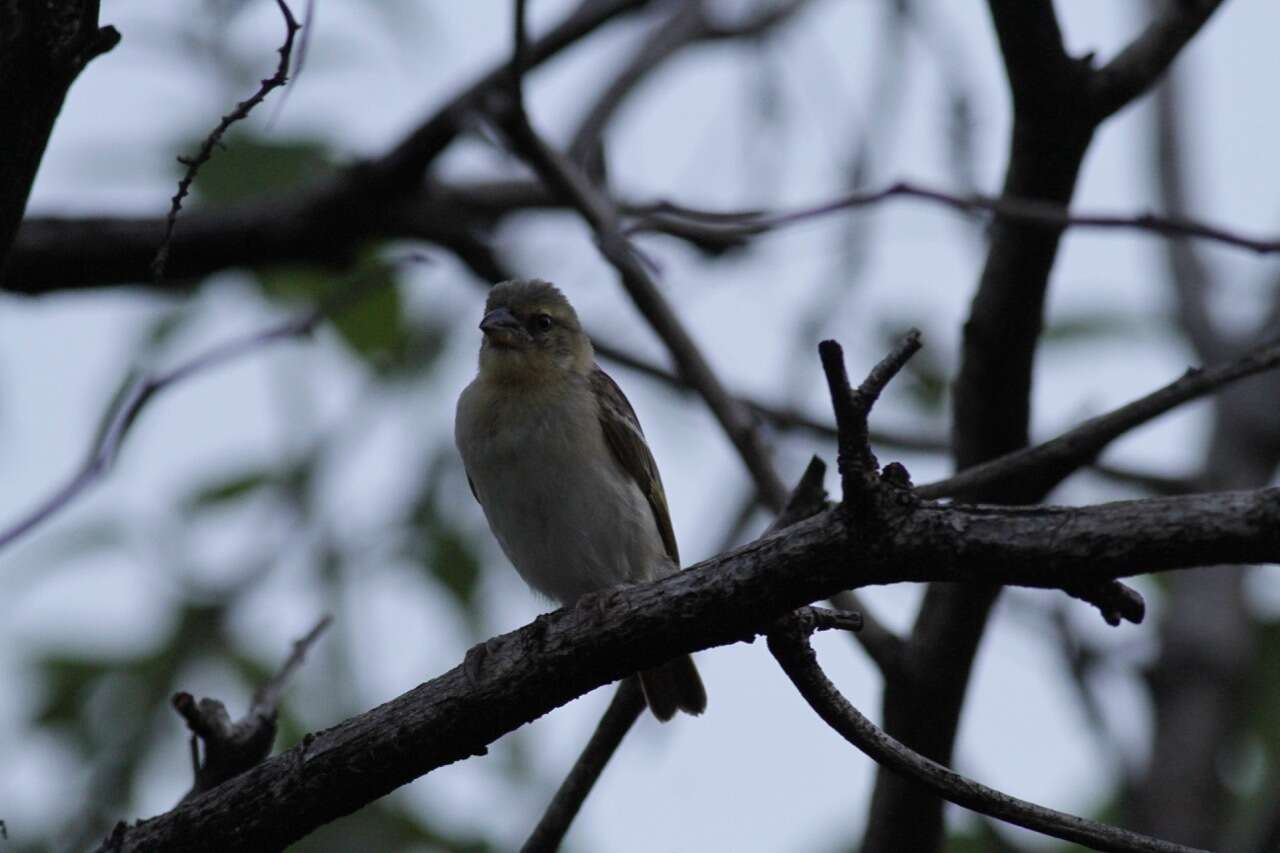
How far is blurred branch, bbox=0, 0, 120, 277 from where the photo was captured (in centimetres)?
328

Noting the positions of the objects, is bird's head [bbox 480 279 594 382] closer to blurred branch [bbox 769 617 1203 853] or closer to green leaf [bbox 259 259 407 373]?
green leaf [bbox 259 259 407 373]

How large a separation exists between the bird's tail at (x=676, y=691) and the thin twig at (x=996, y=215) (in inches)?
65.9

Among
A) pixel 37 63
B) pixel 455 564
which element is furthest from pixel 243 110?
pixel 455 564

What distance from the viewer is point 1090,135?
438cm

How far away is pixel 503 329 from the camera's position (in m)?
5.82

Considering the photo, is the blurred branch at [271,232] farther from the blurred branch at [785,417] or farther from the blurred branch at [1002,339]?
the blurred branch at [1002,339]

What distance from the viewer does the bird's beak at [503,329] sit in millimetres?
5805

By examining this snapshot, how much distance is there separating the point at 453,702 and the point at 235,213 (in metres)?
3.83

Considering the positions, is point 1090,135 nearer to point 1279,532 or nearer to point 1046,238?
point 1046,238

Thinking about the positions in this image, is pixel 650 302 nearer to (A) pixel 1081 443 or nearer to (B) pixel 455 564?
(A) pixel 1081 443

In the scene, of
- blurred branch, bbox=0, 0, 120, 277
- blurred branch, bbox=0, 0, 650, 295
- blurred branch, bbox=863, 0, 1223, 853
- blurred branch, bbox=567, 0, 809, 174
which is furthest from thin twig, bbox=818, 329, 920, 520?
blurred branch, bbox=567, 0, 809, 174

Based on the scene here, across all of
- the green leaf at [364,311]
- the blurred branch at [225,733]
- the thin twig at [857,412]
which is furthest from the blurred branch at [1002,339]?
the green leaf at [364,311]

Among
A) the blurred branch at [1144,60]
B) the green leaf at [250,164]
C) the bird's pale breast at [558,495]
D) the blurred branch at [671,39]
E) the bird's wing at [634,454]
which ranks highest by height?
the blurred branch at [671,39]

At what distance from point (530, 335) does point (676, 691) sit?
4.97 feet
